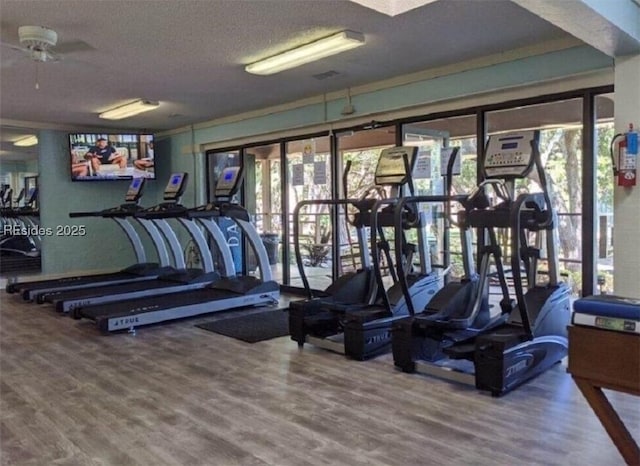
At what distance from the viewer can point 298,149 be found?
7.38m

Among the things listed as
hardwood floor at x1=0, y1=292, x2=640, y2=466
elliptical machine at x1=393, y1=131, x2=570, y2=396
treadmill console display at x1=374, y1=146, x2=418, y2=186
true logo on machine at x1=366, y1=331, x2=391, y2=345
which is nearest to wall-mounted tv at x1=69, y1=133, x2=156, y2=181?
hardwood floor at x1=0, y1=292, x2=640, y2=466

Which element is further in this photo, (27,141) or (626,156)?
(27,141)

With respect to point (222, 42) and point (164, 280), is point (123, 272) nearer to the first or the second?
point (164, 280)

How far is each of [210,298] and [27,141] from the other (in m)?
5.48

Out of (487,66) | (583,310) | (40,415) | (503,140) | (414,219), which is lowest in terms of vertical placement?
(40,415)

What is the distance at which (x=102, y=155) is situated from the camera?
336 inches

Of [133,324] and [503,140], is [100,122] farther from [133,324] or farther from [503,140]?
[503,140]

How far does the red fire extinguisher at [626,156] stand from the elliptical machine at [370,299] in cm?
150

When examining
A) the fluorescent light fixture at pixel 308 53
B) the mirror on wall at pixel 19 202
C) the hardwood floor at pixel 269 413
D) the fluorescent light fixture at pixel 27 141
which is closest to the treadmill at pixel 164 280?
the hardwood floor at pixel 269 413

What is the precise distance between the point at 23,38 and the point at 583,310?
3943 millimetres

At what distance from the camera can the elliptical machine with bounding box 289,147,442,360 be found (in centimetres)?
427

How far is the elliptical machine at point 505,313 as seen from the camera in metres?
3.46

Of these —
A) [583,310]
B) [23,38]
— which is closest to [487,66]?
[583,310]

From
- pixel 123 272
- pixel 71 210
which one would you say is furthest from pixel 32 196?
pixel 123 272
